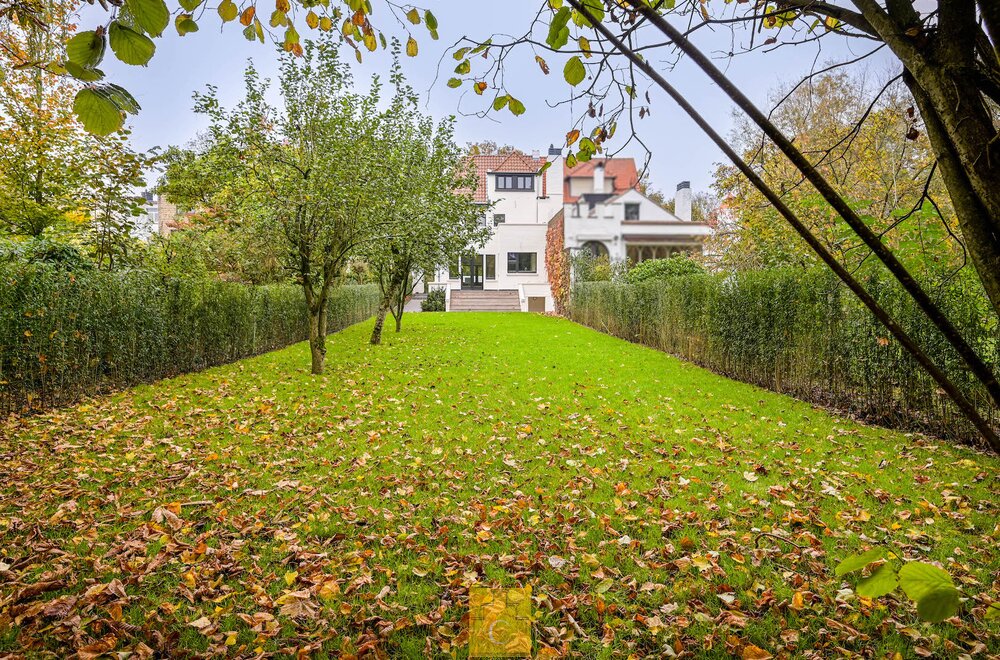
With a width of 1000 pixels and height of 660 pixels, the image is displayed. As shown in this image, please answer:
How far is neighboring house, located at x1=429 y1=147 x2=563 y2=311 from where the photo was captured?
33750 mm

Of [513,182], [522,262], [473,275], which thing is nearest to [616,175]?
[513,182]

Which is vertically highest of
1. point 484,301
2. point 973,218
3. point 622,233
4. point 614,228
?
point 614,228

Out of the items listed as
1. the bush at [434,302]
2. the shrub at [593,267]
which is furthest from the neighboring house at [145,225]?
the bush at [434,302]

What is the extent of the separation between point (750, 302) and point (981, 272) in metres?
9.79

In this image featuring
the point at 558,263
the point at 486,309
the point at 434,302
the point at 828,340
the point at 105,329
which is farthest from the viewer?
the point at 486,309

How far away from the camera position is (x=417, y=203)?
12.0m

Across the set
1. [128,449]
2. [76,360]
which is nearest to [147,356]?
[76,360]

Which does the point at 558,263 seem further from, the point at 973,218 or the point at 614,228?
the point at 973,218

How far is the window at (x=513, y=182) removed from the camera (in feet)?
124

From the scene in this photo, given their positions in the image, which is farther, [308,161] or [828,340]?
[308,161]

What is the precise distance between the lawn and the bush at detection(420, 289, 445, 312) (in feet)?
80.7

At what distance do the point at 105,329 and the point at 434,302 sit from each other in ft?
80.0

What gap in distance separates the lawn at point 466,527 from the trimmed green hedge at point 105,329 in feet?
1.88

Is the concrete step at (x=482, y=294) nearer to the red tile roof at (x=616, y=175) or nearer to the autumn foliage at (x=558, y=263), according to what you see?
the autumn foliage at (x=558, y=263)
